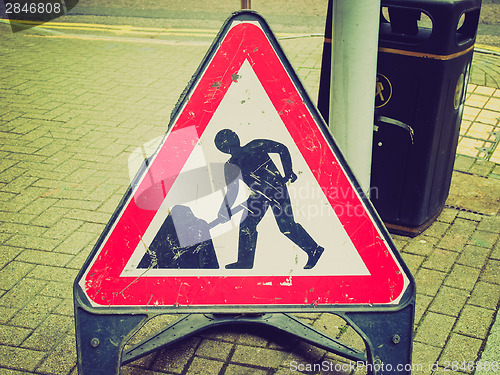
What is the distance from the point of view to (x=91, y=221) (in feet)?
12.8

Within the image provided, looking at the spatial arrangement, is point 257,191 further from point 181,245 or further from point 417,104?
point 417,104

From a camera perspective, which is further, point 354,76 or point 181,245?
point 354,76

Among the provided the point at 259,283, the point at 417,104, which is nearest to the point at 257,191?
the point at 259,283

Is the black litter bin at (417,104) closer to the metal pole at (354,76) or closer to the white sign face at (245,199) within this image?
the metal pole at (354,76)

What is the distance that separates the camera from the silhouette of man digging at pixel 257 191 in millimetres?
1936

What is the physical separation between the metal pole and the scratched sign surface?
433mm

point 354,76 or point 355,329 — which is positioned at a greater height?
point 354,76

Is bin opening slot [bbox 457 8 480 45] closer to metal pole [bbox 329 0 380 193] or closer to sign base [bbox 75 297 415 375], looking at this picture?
metal pole [bbox 329 0 380 193]

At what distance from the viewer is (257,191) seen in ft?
6.42

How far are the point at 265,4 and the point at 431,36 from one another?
28.4ft

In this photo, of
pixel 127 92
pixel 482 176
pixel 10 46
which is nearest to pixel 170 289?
pixel 482 176

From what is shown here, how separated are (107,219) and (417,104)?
2.27m

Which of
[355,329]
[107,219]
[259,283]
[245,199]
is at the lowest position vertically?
[107,219]

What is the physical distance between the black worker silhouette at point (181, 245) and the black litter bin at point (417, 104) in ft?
6.52
